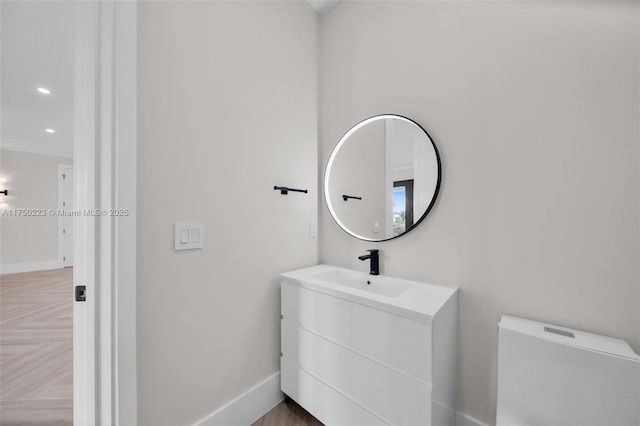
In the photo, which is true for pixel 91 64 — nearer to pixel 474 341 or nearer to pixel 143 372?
pixel 143 372

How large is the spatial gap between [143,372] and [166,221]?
628 millimetres

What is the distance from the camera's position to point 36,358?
6.79ft

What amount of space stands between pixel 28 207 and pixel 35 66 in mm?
4426

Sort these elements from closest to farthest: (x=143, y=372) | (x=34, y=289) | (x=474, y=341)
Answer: (x=143, y=372), (x=474, y=341), (x=34, y=289)

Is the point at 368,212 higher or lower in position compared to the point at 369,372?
higher

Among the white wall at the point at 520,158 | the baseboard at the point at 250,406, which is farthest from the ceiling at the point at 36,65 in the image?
the baseboard at the point at 250,406

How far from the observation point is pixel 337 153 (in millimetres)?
1758

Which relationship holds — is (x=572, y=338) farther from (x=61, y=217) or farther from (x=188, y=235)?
(x=61, y=217)

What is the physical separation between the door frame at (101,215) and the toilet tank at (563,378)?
1.50 meters

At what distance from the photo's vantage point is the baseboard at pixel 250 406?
4.12ft

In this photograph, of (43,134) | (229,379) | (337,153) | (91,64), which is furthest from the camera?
(43,134)

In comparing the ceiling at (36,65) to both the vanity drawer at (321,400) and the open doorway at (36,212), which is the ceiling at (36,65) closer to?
the open doorway at (36,212)

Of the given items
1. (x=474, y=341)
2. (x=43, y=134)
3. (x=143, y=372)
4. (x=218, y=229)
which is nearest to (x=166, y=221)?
(x=218, y=229)

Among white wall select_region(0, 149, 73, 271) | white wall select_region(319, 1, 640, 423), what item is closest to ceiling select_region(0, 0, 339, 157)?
white wall select_region(0, 149, 73, 271)
